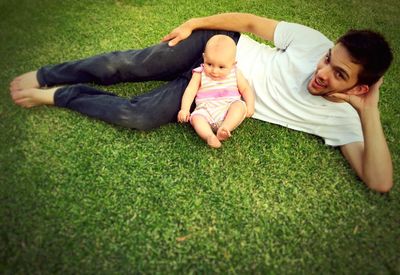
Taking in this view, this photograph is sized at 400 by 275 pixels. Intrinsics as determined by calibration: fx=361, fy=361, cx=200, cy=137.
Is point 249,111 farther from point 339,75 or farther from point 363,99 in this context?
point 363,99

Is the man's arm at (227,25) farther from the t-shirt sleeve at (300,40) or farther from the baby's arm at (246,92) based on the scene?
the baby's arm at (246,92)

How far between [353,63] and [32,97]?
222cm

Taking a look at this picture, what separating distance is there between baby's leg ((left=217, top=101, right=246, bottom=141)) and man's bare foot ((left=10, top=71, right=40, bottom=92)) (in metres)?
1.43

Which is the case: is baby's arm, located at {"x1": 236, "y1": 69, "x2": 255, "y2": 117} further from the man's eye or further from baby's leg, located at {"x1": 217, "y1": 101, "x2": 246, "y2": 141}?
the man's eye

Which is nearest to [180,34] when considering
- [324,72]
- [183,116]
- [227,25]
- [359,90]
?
[227,25]

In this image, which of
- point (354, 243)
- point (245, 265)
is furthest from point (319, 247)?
point (245, 265)

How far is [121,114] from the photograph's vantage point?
2.54m

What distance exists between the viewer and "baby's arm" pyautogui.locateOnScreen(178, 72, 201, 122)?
2.59 metres

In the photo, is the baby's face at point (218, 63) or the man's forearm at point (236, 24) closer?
the baby's face at point (218, 63)

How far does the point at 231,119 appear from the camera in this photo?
2.52 metres

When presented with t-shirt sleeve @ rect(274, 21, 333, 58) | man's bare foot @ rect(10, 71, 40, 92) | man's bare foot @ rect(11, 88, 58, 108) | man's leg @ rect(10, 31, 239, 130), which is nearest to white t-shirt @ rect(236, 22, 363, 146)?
t-shirt sleeve @ rect(274, 21, 333, 58)

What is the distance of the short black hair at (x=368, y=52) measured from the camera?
233 centimetres

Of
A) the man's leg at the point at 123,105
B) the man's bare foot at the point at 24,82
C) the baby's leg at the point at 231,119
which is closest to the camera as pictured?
the baby's leg at the point at 231,119

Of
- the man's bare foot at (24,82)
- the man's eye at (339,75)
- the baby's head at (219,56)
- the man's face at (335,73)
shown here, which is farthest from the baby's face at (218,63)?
the man's bare foot at (24,82)
